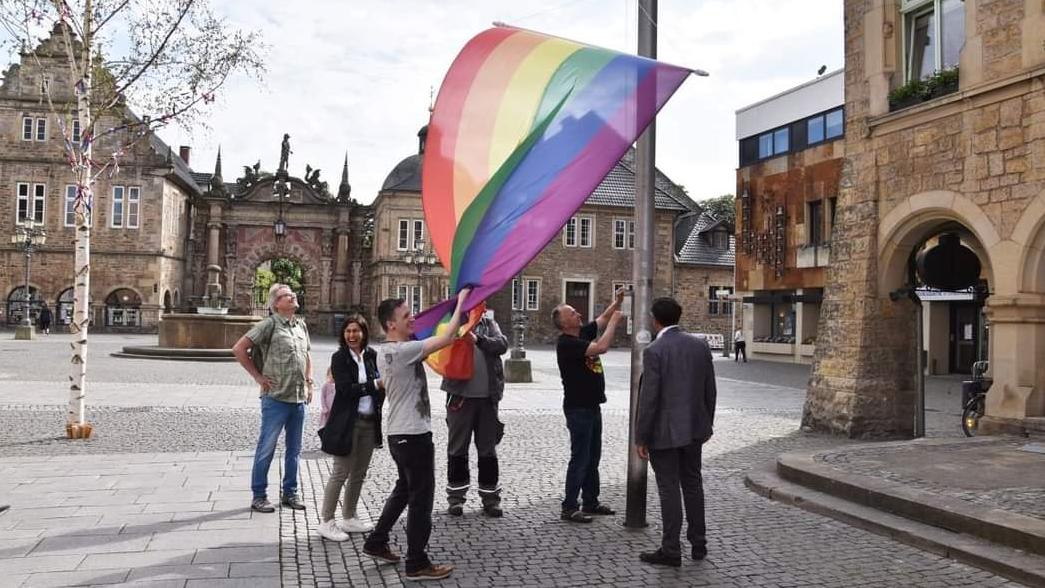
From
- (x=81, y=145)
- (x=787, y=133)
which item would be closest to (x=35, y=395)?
(x=81, y=145)

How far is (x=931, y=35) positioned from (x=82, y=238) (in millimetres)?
11217

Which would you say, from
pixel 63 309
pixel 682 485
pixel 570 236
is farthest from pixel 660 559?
pixel 63 309

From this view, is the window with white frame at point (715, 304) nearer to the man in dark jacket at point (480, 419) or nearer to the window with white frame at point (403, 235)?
the window with white frame at point (403, 235)

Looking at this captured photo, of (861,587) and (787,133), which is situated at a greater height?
(787,133)

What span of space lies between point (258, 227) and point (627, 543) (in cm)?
5176

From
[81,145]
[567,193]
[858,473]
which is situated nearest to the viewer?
[567,193]

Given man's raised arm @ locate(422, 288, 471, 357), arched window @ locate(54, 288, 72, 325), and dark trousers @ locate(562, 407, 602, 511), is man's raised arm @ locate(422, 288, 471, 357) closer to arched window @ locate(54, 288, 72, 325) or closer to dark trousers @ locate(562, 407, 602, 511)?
dark trousers @ locate(562, 407, 602, 511)

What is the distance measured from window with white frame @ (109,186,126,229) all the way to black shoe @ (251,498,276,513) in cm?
4617

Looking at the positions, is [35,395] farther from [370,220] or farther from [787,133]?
[370,220]

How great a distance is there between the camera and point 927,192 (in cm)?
1123

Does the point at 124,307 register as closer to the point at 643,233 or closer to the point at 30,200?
the point at 30,200

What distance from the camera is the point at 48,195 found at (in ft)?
156

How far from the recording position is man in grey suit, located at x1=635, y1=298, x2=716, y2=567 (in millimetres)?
5805

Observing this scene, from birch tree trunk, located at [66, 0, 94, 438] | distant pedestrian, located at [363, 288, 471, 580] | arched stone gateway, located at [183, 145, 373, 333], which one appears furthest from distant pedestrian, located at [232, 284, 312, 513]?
arched stone gateway, located at [183, 145, 373, 333]
